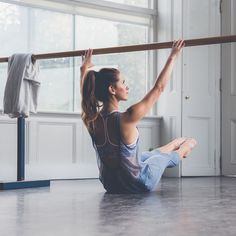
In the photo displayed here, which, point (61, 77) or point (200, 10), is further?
point (200, 10)

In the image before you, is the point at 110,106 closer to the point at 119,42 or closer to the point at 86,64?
the point at 86,64

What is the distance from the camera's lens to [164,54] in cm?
625

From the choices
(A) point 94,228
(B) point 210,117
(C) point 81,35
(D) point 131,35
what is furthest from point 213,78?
(A) point 94,228

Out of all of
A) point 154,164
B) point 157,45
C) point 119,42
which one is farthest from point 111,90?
point 119,42

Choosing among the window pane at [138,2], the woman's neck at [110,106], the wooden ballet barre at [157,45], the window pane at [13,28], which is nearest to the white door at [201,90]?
the window pane at [138,2]

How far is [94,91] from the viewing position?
12.1 feet

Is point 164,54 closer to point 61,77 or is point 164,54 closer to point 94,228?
point 61,77

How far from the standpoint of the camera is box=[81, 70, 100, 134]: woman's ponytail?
3.67m

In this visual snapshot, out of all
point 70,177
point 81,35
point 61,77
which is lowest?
point 70,177

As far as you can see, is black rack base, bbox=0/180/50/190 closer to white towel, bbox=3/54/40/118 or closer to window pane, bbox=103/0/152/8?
white towel, bbox=3/54/40/118

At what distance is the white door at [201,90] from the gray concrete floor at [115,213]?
1986 millimetres

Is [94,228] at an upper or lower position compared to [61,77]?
lower

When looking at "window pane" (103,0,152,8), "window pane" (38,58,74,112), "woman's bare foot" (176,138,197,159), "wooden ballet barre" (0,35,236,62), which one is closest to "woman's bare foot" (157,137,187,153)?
"woman's bare foot" (176,138,197,159)

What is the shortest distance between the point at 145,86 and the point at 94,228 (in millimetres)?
4083
